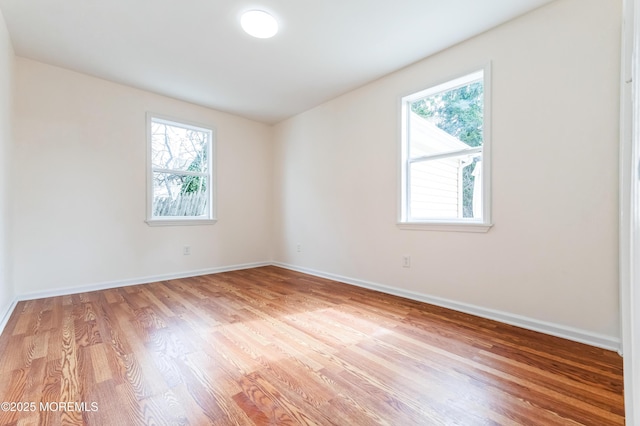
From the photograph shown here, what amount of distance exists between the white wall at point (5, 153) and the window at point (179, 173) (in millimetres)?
1237

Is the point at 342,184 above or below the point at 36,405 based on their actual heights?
above

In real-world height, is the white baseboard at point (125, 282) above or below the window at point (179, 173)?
below

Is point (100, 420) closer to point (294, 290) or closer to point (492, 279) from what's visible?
point (294, 290)

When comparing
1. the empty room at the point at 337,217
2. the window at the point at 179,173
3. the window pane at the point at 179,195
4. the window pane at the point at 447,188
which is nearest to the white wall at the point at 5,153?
the empty room at the point at 337,217

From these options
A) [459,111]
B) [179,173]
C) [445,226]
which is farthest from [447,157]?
[179,173]

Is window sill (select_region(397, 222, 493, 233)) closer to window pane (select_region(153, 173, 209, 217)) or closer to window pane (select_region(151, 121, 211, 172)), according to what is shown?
window pane (select_region(153, 173, 209, 217))

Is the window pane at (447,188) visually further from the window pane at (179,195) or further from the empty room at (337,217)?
the window pane at (179,195)

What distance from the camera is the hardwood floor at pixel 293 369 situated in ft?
3.91

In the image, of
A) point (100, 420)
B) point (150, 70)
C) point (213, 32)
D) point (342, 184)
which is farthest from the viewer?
point (342, 184)

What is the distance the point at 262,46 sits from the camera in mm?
2580

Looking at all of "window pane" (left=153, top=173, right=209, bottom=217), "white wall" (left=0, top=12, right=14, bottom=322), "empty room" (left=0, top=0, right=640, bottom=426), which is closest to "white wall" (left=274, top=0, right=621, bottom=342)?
"empty room" (left=0, top=0, right=640, bottom=426)

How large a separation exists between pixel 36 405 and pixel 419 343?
2012mm

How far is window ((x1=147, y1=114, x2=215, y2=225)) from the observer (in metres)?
3.65

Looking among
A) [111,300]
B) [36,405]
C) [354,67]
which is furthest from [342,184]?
[36,405]
